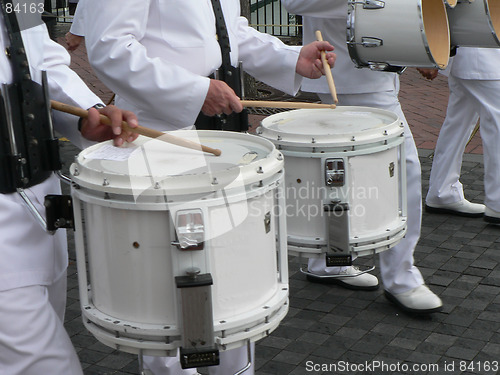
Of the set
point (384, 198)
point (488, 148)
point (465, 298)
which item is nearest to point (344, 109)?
point (384, 198)

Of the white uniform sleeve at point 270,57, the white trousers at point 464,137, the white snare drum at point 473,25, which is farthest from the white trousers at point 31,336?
the white trousers at point 464,137

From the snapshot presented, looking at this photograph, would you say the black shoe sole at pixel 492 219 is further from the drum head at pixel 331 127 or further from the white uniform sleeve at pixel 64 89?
the white uniform sleeve at pixel 64 89

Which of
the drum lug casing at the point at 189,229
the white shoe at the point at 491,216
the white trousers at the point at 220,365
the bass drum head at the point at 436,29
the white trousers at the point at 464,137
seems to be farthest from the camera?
the white shoe at the point at 491,216

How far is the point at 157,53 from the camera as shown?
2.95 m

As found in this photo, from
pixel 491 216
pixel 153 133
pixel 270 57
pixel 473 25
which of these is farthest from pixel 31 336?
pixel 491 216

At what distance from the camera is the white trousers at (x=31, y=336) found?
2.32 m

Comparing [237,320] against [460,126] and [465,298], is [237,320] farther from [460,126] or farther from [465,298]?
[460,126]

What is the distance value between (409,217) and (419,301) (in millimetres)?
404

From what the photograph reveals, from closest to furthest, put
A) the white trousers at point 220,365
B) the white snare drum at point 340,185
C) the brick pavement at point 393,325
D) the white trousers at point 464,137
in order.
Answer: the white snare drum at point 340,185, the white trousers at point 220,365, the brick pavement at point 393,325, the white trousers at point 464,137

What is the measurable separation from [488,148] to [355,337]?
1.76 metres

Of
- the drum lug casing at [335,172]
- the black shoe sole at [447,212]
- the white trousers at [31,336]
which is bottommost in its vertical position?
the black shoe sole at [447,212]

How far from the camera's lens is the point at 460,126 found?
5.23 m

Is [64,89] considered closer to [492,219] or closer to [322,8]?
[322,8]

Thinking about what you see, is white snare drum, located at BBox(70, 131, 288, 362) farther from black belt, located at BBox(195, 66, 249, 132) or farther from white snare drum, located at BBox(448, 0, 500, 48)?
A: white snare drum, located at BBox(448, 0, 500, 48)
